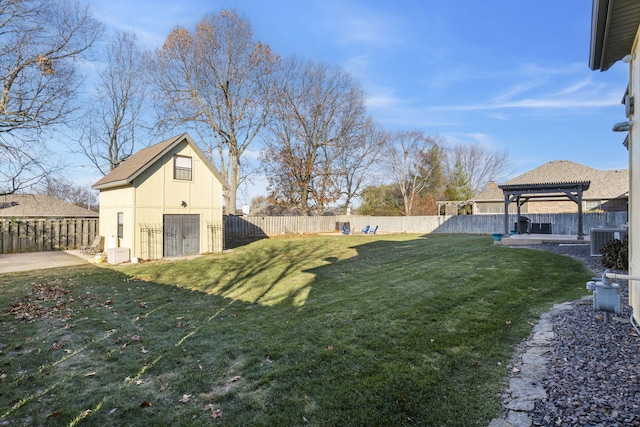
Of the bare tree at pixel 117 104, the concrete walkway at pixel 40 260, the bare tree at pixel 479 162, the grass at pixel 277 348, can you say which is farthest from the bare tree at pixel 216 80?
the bare tree at pixel 479 162

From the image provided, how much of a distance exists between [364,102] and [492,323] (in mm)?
32731

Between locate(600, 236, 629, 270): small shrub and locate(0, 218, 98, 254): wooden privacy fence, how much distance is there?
23.0 m

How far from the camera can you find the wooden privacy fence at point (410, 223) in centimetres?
2283

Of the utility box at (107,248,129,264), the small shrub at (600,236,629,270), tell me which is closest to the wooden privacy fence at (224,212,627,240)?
the utility box at (107,248,129,264)

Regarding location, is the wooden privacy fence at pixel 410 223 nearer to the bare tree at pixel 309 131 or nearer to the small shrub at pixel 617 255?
the bare tree at pixel 309 131

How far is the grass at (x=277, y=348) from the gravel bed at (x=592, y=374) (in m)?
0.45

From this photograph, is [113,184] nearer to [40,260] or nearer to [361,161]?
[40,260]

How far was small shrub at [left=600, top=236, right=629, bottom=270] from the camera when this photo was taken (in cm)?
827

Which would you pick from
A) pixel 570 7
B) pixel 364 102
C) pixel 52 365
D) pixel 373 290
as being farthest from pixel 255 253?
pixel 364 102

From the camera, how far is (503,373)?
364cm

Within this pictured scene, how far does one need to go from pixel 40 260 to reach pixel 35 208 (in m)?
17.8

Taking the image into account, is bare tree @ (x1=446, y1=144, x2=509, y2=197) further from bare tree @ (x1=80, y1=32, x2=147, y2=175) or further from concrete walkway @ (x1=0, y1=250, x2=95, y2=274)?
concrete walkway @ (x1=0, y1=250, x2=95, y2=274)

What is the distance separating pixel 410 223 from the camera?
3102 cm

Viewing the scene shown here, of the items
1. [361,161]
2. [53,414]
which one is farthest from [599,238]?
[361,161]
